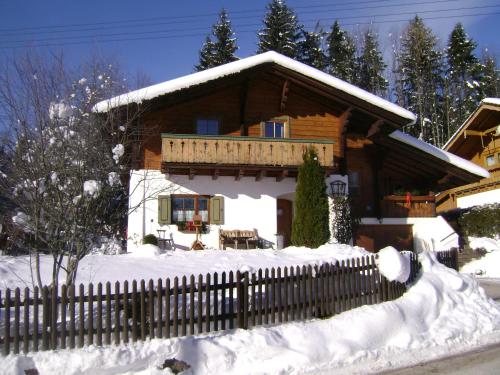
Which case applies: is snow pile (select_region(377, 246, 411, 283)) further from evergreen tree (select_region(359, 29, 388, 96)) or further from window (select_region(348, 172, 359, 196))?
evergreen tree (select_region(359, 29, 388, 96))

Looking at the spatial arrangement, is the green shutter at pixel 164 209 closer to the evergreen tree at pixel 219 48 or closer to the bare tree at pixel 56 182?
the bare tree at pixel 56 182

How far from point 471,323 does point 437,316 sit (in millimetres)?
559

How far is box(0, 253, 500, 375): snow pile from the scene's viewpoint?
540cm

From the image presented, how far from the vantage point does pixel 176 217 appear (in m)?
16.2

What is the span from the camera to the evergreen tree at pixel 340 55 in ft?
119

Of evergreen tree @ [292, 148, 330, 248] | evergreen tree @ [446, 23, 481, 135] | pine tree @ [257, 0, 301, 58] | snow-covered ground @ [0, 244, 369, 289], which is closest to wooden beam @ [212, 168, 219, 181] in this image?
evergreen tree @ [292, 148, 330, 248]

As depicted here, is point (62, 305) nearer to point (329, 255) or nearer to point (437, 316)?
point (437, 316)

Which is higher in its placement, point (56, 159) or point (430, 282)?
point (56, 159)

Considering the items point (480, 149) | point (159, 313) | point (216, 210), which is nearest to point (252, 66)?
point (216, 210)

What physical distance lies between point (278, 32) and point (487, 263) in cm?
2462

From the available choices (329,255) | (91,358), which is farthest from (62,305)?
(329,255)

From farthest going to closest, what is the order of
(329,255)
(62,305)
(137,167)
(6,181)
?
(137,167)
(329,255)
(6,181)
(62,305)

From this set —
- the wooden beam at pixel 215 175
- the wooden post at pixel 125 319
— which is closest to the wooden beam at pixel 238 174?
the wooden beam at pixel 215 175

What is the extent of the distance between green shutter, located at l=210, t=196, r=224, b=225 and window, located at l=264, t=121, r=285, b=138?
3.61m
